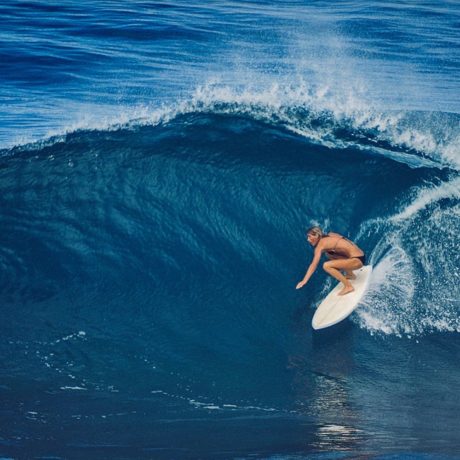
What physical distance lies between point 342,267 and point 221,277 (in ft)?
6.51

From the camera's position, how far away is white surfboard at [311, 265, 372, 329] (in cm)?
954

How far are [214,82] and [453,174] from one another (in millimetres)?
8166

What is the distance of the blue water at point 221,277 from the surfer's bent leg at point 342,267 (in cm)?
47

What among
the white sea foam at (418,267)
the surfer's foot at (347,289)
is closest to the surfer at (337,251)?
the surfer's foot at (347,289)

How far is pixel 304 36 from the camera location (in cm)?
2330

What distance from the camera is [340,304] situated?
9.70m

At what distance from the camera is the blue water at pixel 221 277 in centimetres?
728

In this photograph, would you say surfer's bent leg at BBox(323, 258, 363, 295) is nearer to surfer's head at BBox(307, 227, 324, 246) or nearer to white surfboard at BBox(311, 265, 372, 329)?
white surfboard at BBox(311, 265, 372, 329)

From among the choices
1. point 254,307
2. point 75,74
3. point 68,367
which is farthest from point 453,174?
point 75,74

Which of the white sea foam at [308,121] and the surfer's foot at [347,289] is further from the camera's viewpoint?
the white sea foam at [308,121]

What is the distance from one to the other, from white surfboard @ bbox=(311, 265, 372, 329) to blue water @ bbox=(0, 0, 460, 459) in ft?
0.70

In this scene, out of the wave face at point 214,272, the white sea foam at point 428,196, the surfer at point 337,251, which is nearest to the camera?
the wave face at point 214,272

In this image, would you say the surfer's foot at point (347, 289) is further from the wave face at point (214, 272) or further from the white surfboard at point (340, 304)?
the wave face at point (214, 272)

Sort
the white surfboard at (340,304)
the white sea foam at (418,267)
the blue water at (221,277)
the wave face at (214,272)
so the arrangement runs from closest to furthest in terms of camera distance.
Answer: the blue water at (221,277), the wave face at (214,272), the white surfboard at (340,304), the white sea foam at (418,267)
